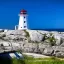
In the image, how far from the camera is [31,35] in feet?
63.5

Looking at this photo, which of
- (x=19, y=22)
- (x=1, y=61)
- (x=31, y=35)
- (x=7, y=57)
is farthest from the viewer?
(x=19, y=22)

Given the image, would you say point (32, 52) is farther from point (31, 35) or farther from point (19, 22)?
point (19, 22)

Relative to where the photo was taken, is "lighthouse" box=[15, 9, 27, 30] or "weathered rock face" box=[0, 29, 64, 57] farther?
"lighthouse" box=[15, 9, 27, 30]

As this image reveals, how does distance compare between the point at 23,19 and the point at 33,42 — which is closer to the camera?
the point at 33,42

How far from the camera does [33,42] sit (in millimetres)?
19156

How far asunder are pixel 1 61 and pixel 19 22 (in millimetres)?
10109

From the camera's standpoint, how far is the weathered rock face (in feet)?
61.3

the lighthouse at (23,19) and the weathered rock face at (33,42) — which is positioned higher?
the lighthouse at (23,19)

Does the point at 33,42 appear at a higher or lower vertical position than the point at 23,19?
lower

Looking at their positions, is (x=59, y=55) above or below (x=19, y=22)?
below

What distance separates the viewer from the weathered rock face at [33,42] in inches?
735

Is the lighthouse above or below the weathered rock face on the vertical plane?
above

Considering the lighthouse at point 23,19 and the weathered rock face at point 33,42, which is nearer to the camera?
the weathered rock face at point 33,42

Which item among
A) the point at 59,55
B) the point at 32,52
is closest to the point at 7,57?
the point at 32,52
